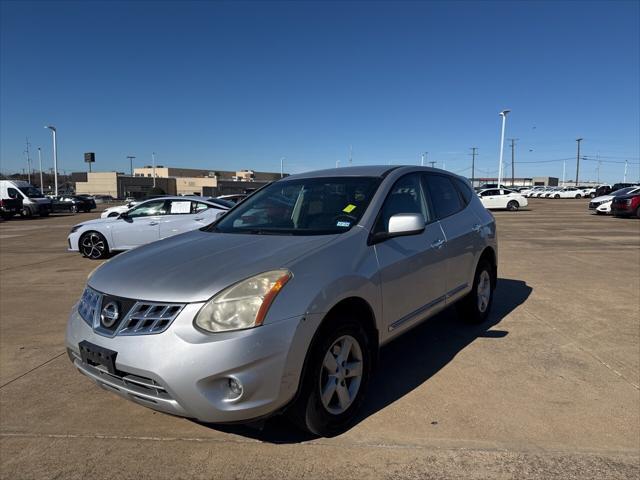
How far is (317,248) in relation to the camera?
2848 millimetres

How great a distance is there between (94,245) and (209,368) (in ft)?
29.9

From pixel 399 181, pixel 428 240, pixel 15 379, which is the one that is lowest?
pixel 15 379

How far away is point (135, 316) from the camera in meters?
2.50

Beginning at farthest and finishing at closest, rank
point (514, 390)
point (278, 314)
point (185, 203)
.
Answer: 1. point (185, 203)
2. point (514, 390)
3. point (278, 314)

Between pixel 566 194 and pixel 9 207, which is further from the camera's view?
pixel 566 194

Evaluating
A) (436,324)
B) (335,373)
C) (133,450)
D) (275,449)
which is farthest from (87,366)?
(436,324)

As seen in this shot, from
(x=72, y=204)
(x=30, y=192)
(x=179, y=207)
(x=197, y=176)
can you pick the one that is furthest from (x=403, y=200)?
(x=197, y=176)

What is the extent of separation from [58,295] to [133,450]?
4.74m

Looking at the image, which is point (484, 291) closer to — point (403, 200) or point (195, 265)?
point (403, 200)

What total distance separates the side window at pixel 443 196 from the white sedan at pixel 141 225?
6.45m

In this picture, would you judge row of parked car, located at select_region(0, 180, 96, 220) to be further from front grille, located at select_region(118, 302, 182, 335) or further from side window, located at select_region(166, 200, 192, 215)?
front grille, located at select_region(118, 302, 182, 335)

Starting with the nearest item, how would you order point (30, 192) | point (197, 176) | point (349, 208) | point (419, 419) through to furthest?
1. point (419, 419)
2. point (349, 208)
3. point (30, 192)
4. point (197, 176)

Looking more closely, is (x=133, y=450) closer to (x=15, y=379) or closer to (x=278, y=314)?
(x=278, y=314)

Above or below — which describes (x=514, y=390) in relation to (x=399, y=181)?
below
